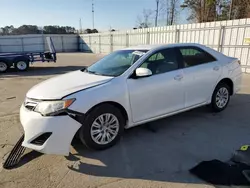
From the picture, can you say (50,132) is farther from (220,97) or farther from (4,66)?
(4,66)

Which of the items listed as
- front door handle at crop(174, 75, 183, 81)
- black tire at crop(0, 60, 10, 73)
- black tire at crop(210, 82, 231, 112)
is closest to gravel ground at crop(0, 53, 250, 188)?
black tire at crop(210, 82, 231, 112)

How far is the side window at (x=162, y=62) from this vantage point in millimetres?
3732

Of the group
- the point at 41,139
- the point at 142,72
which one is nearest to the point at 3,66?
the point at 41,139

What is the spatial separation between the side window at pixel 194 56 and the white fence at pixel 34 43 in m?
31.4

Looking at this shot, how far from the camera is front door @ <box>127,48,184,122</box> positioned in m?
3.45

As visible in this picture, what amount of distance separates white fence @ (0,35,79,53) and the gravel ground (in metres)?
31.7

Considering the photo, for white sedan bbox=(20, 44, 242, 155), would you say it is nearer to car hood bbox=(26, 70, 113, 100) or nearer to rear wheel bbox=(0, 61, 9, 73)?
car hood bbox=(26, 70, 113, 100)

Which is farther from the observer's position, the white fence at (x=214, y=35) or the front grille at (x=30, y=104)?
the white fence at (x=214, y=35)

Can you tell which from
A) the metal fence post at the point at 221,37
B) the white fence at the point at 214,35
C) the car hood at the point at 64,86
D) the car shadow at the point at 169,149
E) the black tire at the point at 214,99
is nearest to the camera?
the car shadow at the point at 169,149

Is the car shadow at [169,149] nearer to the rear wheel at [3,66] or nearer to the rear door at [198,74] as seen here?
the rear door at [198,74]

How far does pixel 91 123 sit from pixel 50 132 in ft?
1.86

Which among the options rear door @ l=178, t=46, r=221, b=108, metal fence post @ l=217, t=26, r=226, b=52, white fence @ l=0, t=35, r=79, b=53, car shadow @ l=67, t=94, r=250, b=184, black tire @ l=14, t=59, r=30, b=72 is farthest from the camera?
white fence @ l=0, t=35, r=79, b=53

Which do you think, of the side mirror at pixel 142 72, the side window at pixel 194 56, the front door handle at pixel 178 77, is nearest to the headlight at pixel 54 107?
the side mirror at pixel 142 72

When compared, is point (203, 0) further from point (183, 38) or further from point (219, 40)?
point (219, 40)
